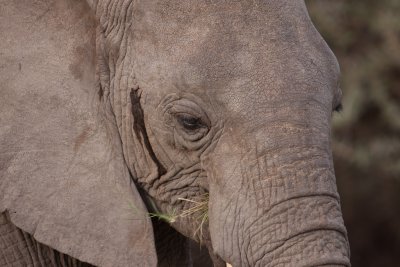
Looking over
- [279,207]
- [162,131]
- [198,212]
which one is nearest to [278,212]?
[279,207]

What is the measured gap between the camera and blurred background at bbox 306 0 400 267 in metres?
11.5

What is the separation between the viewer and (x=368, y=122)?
469 inches

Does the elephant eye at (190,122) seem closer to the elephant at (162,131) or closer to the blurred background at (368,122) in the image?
the elephant at (162,131)

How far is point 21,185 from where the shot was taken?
514 cm

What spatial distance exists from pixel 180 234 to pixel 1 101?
0.97 meters

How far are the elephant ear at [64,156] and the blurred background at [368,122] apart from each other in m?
6.25

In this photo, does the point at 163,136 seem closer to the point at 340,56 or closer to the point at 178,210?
the point at 178,210

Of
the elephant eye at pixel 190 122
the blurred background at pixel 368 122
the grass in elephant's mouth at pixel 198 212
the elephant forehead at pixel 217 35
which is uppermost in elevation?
the elephant forehead at pixel 217 35

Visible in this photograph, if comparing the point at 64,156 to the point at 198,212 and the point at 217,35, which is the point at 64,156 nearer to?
the point at 198,212

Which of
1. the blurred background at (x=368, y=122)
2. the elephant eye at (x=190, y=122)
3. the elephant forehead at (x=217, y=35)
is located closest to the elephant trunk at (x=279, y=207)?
the elephant eye at (x=190, y=122)

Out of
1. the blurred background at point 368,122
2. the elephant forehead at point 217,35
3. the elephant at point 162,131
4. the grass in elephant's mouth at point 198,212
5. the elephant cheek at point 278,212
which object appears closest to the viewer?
the elephant cheek at point 278,212

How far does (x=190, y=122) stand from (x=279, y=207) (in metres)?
0.51

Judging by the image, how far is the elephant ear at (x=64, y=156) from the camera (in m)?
5.14

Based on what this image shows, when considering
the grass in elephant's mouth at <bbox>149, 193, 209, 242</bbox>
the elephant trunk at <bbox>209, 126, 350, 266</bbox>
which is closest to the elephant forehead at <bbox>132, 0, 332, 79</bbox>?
the elephant trunk at <bbox>209, 126, 350, 266</bbox>
